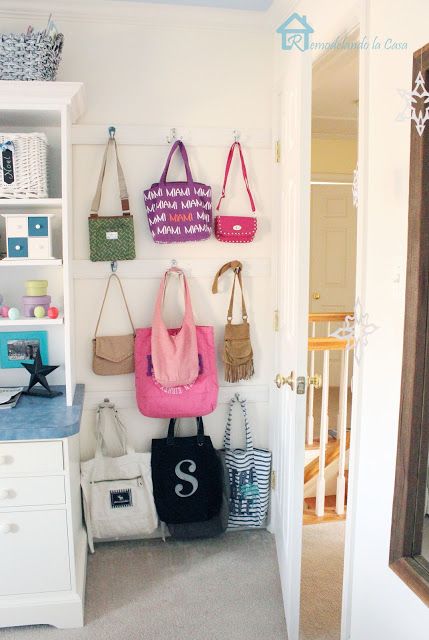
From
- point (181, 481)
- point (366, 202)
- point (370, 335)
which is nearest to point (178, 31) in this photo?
point (366, 202)

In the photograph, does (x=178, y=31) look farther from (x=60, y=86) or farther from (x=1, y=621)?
(x=1, y=621)

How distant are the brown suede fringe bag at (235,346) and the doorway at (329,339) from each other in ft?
1.33

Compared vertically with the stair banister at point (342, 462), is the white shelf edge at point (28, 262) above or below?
above

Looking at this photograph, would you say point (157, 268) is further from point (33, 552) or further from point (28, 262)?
point (33, 552)

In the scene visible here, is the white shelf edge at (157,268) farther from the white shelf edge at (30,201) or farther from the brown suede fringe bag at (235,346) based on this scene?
the white shelf edge at (30,201)

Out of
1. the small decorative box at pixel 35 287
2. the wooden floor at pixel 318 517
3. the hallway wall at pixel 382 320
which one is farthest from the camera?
the wooden floor at pixel 318 517

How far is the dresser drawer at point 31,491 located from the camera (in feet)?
6.62

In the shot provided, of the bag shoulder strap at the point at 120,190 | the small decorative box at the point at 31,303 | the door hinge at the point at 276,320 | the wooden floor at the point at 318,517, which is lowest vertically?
the wooden floor at the point at 318,517

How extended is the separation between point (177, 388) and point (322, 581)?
1.05 meters

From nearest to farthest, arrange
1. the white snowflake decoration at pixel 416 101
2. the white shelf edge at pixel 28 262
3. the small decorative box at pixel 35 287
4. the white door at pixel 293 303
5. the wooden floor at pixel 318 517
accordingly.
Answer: the white snowflake decoration at pixel 416 101, the white door at pixel 293 303, the white shelf edge at pixel 28 262, the small decorative box at pixel 35 287, the wooden floor at pixel 318 517

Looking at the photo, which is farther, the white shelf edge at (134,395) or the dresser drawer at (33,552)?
the white shelf edge at (134,395)

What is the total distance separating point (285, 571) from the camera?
2102mm

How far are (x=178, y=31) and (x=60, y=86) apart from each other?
0.74 metres

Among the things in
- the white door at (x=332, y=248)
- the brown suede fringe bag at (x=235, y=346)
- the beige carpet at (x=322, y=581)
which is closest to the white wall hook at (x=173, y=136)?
the brown suede fringe bag at (x=235, y=346)
